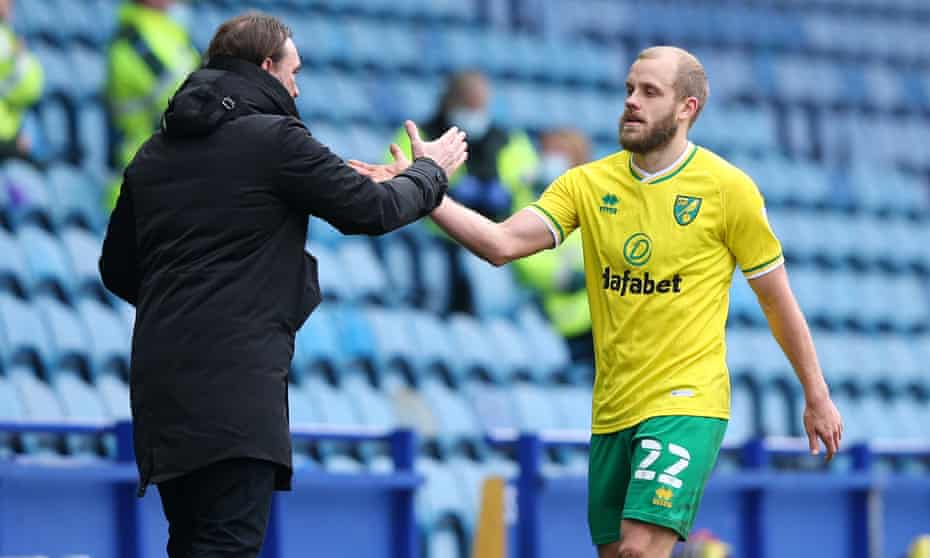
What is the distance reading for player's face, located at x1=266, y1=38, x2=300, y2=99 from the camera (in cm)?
429

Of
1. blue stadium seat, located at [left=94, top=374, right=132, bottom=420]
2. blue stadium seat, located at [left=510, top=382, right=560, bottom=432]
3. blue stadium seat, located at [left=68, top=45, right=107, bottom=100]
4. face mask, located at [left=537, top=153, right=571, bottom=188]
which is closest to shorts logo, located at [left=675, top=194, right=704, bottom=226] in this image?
blue stadium seat, located at [left=94, top=374, right=132, bottom=420]

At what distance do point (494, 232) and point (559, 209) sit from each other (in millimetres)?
267

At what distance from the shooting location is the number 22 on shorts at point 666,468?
4.84 m

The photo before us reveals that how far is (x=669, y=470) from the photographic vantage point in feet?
15.9

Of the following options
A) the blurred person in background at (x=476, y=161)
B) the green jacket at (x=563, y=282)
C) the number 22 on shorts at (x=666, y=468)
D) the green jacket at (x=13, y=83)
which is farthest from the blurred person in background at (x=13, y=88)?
the number 22 on shorts at (x=666, y=468)

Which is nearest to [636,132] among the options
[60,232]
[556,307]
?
[60,232]

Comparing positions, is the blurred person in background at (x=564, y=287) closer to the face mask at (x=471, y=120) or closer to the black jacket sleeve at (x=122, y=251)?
the face mask at (x=471, y=120)

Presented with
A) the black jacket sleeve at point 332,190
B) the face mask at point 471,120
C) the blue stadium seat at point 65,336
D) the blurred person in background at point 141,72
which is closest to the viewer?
the black jacket sleeve at point 332,190

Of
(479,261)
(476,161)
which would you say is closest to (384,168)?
(476,161)

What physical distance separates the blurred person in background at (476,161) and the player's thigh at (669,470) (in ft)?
16.0

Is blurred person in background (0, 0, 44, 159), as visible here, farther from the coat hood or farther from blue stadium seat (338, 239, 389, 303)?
the coat hood

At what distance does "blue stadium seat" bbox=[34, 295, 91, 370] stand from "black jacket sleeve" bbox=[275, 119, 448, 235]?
4.10 meters

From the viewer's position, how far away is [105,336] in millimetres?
8164

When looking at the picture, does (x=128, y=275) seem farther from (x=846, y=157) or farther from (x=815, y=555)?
(x=846, y=157)
